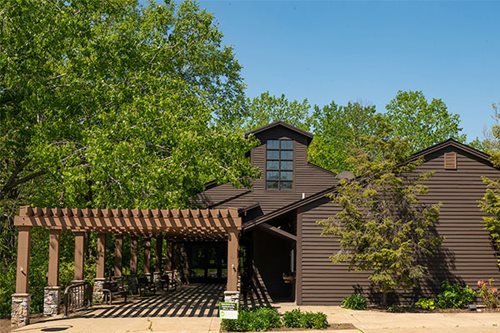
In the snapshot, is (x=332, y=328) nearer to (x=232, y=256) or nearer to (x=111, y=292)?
(x=232, y=256)

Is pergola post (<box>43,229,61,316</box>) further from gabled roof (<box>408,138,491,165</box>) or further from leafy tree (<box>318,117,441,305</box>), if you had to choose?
gabled roof (<box>408,138,491,165</box>)

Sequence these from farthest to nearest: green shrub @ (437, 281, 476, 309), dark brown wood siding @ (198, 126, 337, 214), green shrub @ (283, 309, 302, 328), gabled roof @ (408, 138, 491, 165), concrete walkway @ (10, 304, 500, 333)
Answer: dark brown wood siding @ (198, 126, 337, 214) → gabled roof @ (408, 138, 491, 165) → green shrub @ (437, 281, 476, 309) → green shrub @ (283, 309, 302, 328) → concrete walkway @ (10, 304, 500, 333)

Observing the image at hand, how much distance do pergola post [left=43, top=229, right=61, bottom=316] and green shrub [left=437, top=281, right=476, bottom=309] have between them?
12830 millimetres

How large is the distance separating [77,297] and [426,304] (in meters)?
12.0

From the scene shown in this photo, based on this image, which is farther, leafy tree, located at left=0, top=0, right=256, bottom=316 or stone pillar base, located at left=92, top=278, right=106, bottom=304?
stone pillar base, located at left=92, top=278, right=106, bottom=304

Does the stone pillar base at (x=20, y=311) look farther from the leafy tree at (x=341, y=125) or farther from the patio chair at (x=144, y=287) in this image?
the leafy tree at (x=341, y=125)

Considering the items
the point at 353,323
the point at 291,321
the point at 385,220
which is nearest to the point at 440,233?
the point at 385,220

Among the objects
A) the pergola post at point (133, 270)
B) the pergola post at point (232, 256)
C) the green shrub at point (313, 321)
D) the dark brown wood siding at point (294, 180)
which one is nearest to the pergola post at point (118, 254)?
the pergola post at point (133, 270)

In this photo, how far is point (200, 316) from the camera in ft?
57.3

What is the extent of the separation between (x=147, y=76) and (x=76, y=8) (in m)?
3.93

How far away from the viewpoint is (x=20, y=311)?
52.9 feet

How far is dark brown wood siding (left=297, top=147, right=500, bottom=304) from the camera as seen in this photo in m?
20.4

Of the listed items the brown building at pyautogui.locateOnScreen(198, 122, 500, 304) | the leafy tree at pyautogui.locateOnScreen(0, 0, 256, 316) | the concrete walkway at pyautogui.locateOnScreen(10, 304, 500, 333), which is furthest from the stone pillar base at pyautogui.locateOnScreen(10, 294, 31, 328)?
the brown building at pyautogui.locateOnScreen(198, 122, 500, 304)

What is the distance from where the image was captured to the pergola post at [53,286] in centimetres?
1748
